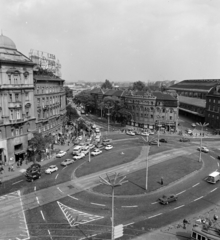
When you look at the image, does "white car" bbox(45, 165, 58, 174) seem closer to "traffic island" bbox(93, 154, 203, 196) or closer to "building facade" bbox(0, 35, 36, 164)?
"building facade" bbox(0, 35, 36, 164)

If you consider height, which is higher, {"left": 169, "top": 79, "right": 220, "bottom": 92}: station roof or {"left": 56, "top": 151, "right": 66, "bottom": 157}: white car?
{"left": 169, "top": 79, "right": 220, "bottom": 92}: station roof

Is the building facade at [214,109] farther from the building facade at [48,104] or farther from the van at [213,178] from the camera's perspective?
the building facade at [48,104]

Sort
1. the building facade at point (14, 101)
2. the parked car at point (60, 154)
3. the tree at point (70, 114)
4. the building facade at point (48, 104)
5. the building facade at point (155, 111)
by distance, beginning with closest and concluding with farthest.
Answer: the building facade at point (14, 101), the parked car at point (60, 154), the building facade at point (48, 104), the building facade at point (155, 111), the tree at point (70, 114)

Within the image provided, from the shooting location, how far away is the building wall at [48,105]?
70.0 meters

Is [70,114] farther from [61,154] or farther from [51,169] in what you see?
[51,169]

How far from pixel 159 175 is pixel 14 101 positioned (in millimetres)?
37931

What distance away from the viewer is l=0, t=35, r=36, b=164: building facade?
184 feet

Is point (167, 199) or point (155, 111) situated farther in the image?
point (155, 111)

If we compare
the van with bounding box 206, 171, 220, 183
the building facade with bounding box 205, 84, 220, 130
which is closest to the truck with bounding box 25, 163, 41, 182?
the van with bounding box 206, 171, 220, 183

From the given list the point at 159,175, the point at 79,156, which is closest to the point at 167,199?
the point at 159,175

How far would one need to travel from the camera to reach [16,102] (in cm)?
5866

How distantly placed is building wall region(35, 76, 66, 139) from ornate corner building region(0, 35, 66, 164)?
285 mm

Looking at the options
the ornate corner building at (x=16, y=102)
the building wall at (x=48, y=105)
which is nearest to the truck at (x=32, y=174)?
the ornate corner building at (x=16, y=102)

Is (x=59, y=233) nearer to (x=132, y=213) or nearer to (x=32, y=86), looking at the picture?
(x=132, y=213)
